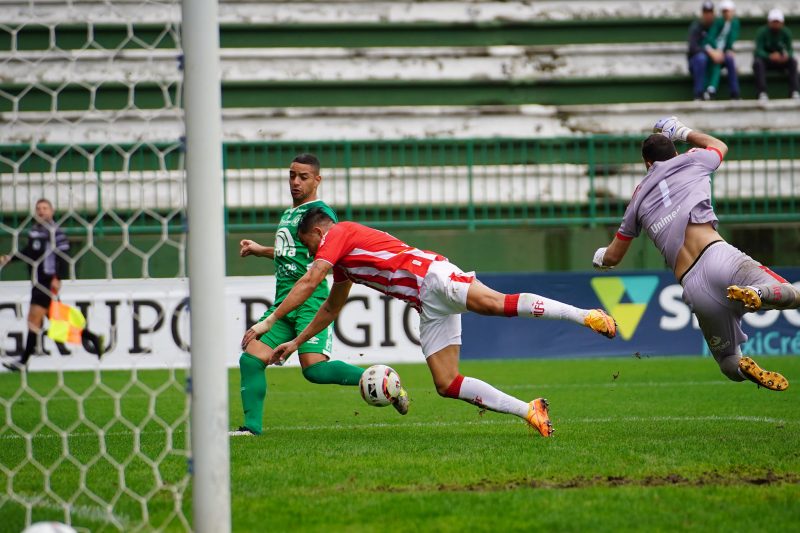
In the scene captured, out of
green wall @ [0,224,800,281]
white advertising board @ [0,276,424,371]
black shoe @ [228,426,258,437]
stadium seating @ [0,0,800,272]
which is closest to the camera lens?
black shoe @ [228,426,258,437]

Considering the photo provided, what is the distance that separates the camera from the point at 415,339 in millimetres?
13977

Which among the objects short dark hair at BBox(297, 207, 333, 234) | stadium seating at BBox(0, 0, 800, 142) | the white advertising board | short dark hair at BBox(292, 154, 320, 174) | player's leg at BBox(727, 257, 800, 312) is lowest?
the white advertising board

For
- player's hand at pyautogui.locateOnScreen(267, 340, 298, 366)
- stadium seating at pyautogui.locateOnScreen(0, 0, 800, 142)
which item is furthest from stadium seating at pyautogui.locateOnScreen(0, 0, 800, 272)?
player's hand at pyautogui.locateOnScreen(267, 340, 298, 366)

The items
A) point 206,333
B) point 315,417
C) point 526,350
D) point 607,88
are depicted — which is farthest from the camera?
point 607,88

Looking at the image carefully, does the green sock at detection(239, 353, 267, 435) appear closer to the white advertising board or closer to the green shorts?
the green shorts

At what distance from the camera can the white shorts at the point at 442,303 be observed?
701 cm

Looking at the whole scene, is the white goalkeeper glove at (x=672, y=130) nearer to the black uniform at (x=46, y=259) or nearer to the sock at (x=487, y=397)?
the sock at (x=487, y=397)

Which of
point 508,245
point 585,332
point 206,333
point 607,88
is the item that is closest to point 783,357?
point 585,332

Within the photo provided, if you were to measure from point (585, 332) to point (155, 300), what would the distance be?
5497 mm

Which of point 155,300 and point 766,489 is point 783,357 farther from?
point 766,489

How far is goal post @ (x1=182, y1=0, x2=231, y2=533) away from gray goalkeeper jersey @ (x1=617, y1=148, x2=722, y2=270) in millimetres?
3944

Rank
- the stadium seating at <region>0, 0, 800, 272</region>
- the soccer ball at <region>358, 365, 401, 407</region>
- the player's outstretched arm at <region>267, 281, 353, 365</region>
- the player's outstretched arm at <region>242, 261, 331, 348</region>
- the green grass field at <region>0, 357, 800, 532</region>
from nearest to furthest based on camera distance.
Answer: the green grass field at <region>0, 357, 800, 532</region> → the player's outstretched arm at <region>242, 261, 331, 348</region> → the soccer ball at <region>358, 365, 401, 407</region> → the player's outstretched arm at <region>267, 281, 353, 365</region> → the stadium seating at <region>0, 0, 800, 272</region>

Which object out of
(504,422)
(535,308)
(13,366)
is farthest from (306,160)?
(13,366)

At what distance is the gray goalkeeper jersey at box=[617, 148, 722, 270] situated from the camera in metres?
7.36
